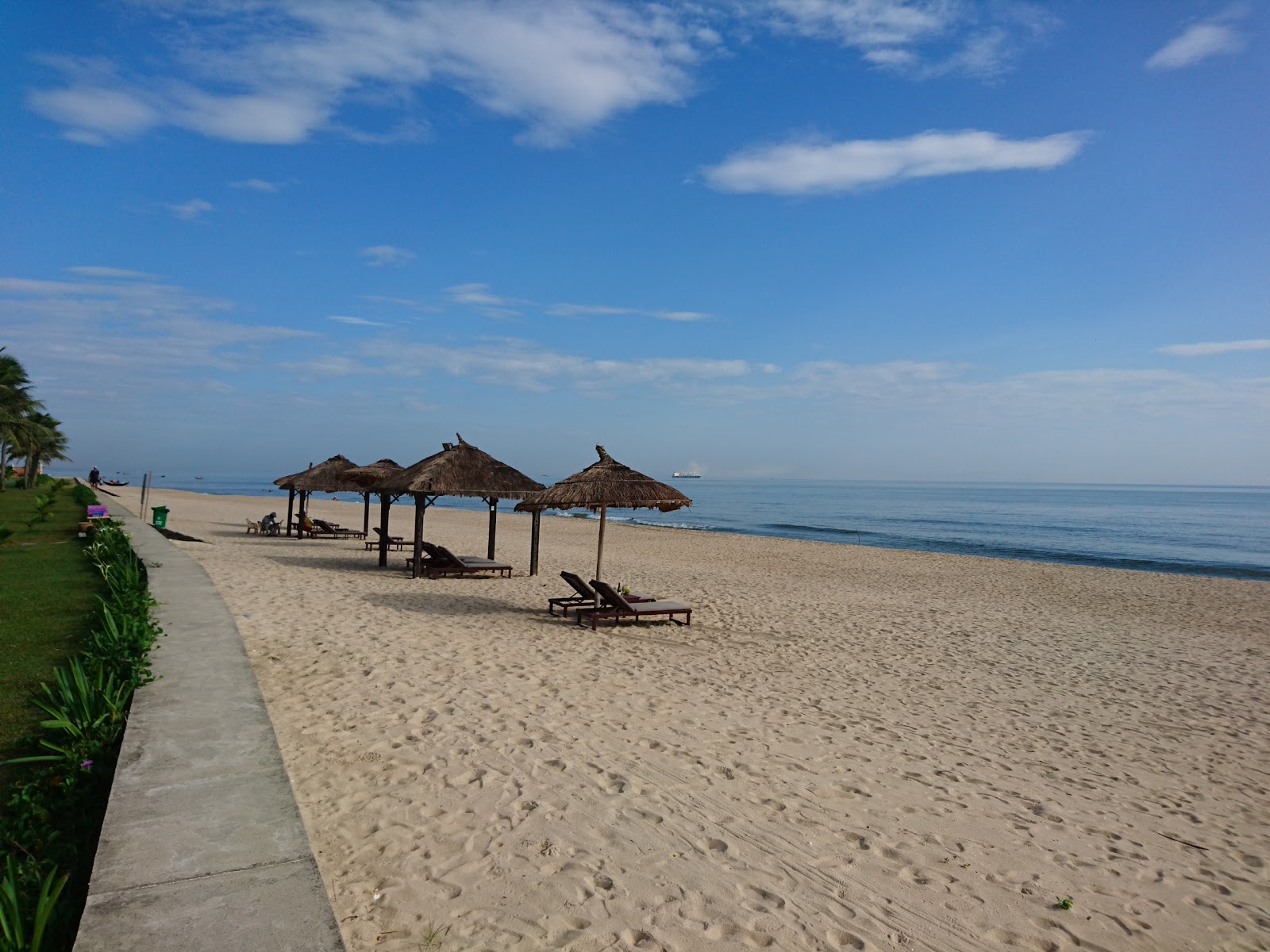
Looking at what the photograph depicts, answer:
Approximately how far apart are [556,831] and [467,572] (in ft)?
34.9

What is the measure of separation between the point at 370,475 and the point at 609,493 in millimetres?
8423

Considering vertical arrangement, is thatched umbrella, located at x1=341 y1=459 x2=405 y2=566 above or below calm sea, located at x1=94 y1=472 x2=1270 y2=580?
above

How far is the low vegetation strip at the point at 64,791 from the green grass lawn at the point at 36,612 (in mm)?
151

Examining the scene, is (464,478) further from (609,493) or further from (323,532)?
(323,532)

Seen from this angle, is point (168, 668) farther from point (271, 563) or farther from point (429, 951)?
point (271, 563)

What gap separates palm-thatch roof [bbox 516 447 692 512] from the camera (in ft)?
33.9

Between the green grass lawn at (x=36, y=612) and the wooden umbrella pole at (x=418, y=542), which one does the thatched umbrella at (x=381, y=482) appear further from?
the green grass lawn at (x=36, y=612)

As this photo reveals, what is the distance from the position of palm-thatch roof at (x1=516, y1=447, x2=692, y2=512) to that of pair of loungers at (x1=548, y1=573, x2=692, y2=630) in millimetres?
1007

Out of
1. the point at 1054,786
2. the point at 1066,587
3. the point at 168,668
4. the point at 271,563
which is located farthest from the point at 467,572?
the point at 1066,587

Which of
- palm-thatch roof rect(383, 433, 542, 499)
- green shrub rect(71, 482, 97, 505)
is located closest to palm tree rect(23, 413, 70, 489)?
green shrub rect(71, 482, 97, 505)

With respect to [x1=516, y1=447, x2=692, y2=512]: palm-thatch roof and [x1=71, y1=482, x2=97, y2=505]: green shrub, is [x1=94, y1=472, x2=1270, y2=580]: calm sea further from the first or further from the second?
[x1=516, y1=447, x2=692, y2=512]: palm-thatch roof

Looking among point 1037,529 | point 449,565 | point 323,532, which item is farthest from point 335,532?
point 1037,529

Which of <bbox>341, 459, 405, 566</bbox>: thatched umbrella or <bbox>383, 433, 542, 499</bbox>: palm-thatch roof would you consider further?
Answer: <bbox>341, 459, 405, 566</bbox>: thatched umbrella

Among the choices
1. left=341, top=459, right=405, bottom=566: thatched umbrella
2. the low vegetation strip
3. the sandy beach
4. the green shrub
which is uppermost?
left=341, top=459, right=405, bottom=566: thatched umbrella
